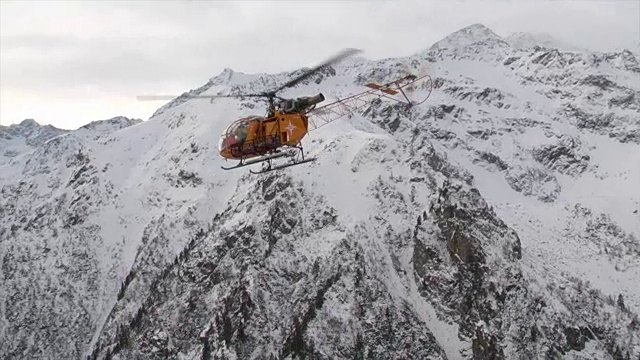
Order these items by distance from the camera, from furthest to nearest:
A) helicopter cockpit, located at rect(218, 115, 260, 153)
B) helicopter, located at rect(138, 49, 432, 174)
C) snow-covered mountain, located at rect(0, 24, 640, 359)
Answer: snow-covered mountain, located at rect(0, 24, 640, 359) → helicopter cockpit, located at rect(218, 115, 260, 153) → helicopter, located at rect(138, 49, 432, 174)

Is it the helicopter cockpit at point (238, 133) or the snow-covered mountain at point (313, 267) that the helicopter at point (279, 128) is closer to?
the helicopter cockpit at point (238, 133)

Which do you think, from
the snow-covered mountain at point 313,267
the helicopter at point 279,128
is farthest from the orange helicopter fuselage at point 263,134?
the snow-covered mountain at point 313,267

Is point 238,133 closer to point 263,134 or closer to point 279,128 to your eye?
point 263,134

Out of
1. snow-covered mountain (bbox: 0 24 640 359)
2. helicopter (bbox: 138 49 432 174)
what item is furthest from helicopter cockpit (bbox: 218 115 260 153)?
snow-covered mountain (bbox: 0 24 640 359)

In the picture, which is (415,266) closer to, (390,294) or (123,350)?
(390,294)

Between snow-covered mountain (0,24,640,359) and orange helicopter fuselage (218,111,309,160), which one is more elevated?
orange helicopter fuselage (218,111,309,160)

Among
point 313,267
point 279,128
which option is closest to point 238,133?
point 279,128

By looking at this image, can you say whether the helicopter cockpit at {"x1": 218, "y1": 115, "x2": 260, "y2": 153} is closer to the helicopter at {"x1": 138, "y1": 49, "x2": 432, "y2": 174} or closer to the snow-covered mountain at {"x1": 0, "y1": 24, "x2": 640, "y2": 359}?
the helicopter at {"x1": 138, "y1": 49, "x2": 432, "y2": 174}

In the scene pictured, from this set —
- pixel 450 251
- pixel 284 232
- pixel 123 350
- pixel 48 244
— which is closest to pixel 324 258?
pixel 284 232

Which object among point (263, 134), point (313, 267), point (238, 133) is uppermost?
point (238, 133)
